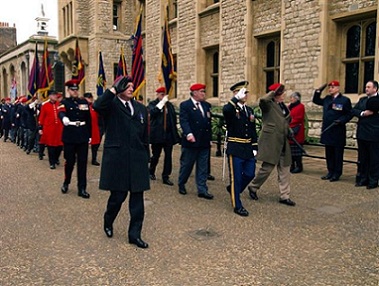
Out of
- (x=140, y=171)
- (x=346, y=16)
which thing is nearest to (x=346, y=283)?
(x=140, y=171)

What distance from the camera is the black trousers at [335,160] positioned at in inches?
321

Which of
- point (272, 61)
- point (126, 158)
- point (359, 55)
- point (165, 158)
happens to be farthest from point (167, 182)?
A: point (272, 61)

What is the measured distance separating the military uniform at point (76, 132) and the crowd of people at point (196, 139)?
2 centimetres

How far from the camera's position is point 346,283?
12.0 feet

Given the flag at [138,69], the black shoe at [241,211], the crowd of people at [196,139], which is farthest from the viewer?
the flag at [138,69]

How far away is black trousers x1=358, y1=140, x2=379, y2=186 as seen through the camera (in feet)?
24.3

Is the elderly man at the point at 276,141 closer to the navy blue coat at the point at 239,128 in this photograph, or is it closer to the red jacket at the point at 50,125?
the navy blue coat at the point at 239,128

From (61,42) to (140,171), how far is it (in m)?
27.9

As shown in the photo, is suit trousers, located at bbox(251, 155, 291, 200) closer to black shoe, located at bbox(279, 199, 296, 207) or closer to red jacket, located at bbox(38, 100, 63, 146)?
black shoe, located at bbox(279, 199, 296, 207)

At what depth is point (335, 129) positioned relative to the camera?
8172 millimetres

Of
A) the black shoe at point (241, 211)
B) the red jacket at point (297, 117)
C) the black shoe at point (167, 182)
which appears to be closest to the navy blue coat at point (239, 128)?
the black shoe at point (241, 211)

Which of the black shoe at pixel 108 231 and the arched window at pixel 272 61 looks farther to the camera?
the arched window at pixel 272 61

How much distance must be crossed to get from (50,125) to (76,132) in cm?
385

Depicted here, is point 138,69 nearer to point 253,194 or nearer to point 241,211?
point 253,194
